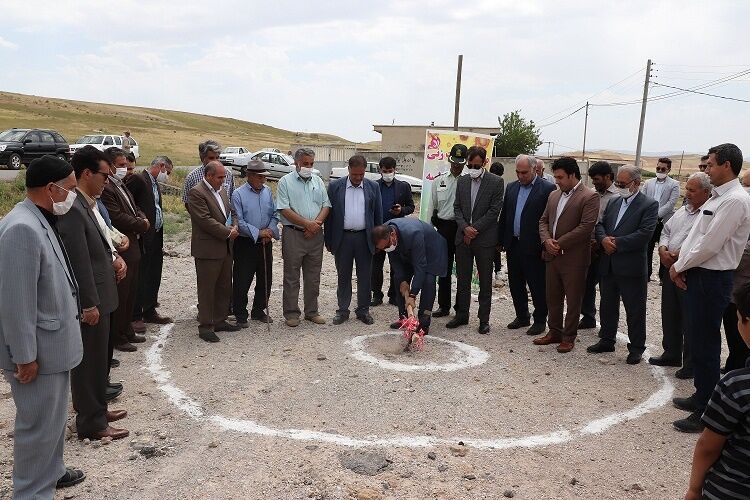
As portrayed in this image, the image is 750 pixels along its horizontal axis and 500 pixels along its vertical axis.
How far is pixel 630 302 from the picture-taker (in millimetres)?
6543

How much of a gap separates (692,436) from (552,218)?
2.87m

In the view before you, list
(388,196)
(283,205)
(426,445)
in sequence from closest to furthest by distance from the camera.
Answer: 1. (426,445)
2. (283,205)
3. (388,196)

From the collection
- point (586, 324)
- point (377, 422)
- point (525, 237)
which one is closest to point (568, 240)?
point (525, 237)

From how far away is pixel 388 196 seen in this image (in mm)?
8836

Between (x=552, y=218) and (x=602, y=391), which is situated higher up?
(x=552, y=218)

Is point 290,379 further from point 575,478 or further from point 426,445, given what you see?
point 575,478

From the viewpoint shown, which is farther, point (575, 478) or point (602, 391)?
point (602, 391)

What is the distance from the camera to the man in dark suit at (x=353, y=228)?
25.9 ft

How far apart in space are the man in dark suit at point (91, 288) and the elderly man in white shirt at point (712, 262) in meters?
4.55

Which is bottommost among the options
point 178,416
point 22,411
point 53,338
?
point 178,416

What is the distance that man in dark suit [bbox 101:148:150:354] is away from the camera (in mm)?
6465

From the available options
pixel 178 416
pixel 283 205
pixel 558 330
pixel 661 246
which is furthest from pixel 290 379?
pixel 661 246

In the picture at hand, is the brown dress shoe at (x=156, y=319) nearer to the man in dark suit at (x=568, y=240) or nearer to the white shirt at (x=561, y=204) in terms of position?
the man in dark suit at (x=568, y=240)

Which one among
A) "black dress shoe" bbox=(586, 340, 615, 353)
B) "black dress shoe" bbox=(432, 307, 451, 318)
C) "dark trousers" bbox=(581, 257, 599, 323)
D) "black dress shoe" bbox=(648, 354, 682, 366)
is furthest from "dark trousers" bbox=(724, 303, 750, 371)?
"black dress shoe" bbox=(432, 307, 451, 318)
